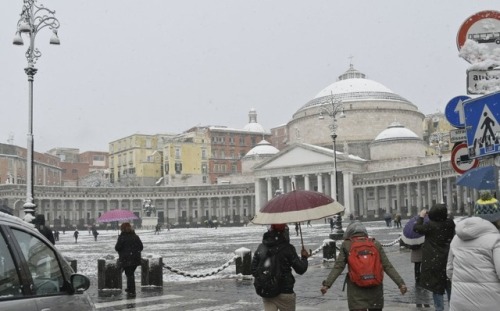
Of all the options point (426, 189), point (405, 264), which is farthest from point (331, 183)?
point (405, 264)

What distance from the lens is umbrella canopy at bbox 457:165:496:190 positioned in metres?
7.86

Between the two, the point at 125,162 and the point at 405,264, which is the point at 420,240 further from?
the point at 125,162

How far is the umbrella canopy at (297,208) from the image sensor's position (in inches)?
329

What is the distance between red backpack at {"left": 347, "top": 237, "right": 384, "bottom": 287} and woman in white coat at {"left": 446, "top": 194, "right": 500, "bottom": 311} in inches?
43.5

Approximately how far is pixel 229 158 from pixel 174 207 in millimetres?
18798

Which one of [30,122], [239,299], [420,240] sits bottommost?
[239,299]

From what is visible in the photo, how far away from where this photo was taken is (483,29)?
7387 mm

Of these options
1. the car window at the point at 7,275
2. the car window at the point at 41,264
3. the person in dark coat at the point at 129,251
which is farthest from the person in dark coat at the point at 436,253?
the person in dark coat at the point at 129,251

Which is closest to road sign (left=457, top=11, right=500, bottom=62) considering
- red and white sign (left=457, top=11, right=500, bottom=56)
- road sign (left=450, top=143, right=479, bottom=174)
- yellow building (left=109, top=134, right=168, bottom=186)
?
red and white sign (left=457, top=11, right=500, bottom=56)

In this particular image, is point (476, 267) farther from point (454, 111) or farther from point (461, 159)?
point (454, 111)

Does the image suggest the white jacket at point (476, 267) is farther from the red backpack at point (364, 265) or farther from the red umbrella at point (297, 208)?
the red umbrella at point (297, 208)

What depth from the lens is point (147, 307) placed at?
1255cm

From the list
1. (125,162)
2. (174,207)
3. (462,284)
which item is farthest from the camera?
(125,162)

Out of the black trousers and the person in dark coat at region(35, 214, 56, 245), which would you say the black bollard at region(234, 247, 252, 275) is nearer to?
the black trousers
